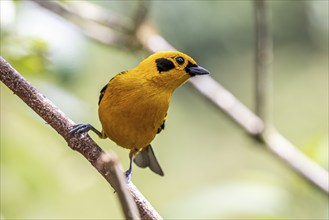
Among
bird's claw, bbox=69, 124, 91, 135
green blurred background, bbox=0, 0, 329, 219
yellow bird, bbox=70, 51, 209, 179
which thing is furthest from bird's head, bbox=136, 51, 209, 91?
bird's claw, bbox=69, 124, 91, 135

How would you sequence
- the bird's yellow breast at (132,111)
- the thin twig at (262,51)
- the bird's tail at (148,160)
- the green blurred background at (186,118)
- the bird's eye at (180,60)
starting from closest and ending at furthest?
the bird's yellow breast at (132,111) → the bird's eye at (180,60) → the green blurred background at (186,118) → the bird's tail at (148,160) → the thin twig at (262,51)

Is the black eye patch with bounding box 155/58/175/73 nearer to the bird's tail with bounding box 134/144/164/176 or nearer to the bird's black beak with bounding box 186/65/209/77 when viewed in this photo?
the bird's black beak with bounding box 186/65/209/77

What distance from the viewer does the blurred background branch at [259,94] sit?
10.9ft

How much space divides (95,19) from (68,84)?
66 cm

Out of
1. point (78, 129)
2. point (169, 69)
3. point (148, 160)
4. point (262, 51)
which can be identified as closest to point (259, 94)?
point (262, 51)

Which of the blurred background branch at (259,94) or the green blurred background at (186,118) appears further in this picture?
the blurred background branch at (259,94)

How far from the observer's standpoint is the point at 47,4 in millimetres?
3619

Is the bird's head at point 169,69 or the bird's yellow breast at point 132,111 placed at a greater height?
the bird's head at point 169,69

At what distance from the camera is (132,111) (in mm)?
2590

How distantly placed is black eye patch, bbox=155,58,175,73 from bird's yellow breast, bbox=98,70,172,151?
8 centimetres

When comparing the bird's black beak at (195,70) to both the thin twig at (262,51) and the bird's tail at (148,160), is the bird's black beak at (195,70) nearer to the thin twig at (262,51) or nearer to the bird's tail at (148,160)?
the bird's tail at (148,160)

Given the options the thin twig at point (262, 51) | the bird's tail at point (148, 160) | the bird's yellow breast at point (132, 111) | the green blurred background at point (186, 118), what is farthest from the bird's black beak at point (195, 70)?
the thin twig at point (262, 51)

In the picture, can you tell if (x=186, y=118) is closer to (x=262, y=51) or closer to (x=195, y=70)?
(x=262, y=51)

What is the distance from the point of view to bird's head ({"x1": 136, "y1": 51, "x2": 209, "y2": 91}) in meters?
2.70
